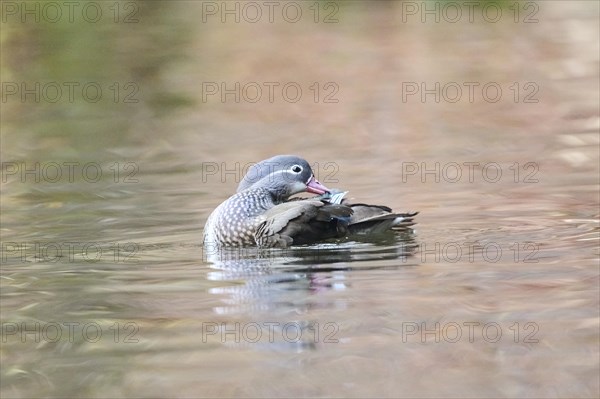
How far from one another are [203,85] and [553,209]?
34.0 ft

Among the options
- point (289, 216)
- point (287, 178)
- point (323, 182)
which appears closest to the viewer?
point (289, 216)

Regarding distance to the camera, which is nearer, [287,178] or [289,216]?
[289,216]

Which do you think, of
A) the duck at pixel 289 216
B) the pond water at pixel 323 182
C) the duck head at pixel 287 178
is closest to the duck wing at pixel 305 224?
the duck at pixel 289 216

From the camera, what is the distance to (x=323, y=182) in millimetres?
12312

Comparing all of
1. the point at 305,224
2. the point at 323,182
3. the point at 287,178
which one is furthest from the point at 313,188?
the point at 323,182

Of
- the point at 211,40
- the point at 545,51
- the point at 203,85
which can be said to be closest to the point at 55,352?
the point at 203,85

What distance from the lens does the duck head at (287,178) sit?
10.1 metres

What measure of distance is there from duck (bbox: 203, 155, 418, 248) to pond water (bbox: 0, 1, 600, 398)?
0.15m

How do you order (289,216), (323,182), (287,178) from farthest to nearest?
(323,182) → (287,178) → (289,216)

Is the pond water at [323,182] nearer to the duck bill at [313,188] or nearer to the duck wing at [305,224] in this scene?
the duck wing at [305,224]

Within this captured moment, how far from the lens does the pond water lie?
21.5 ft

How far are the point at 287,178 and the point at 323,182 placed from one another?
2.26 metres

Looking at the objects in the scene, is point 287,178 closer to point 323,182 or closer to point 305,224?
point 305,224

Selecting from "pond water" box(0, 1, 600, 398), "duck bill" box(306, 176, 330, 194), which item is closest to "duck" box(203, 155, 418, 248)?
"duck bill" box(306, 176, 330, 194)
